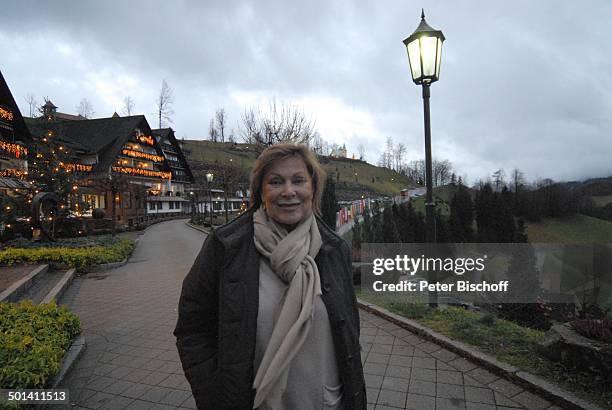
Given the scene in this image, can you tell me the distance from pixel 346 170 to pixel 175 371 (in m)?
107

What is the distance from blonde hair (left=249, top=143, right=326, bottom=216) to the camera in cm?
188

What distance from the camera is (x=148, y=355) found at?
178 inches

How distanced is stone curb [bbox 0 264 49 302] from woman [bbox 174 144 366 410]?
6962mm

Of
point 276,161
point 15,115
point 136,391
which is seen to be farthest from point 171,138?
point 276,161

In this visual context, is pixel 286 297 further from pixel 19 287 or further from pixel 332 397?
pixel 19 287

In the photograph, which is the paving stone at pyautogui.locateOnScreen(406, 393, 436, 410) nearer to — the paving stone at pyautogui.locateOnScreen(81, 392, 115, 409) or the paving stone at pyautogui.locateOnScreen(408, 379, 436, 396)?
the paving stone at pyautogui.locateOnScreen(408, 379, 436, 396)

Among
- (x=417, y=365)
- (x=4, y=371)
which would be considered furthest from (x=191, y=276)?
(x=417, y=365)

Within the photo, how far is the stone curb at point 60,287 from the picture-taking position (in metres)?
7.02

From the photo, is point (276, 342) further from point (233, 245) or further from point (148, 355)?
point (148, 355)

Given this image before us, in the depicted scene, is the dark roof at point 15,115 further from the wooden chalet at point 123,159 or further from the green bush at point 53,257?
the green bush at point 53,257

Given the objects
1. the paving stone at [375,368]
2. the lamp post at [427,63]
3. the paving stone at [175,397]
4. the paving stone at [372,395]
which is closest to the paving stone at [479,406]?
the paving stone at [372,395]

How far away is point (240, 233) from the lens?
1.77 metres

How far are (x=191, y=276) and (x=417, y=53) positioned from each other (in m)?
5.31

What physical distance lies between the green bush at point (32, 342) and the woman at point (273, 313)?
2742 mm
